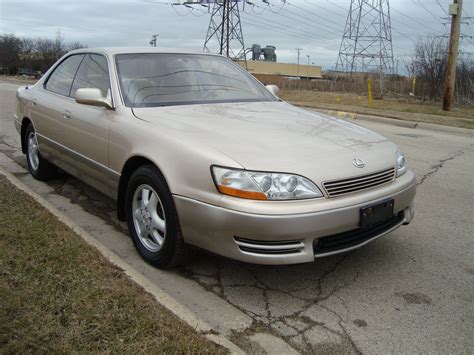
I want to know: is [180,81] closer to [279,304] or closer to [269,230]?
[269,230]

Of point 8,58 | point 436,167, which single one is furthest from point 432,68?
point 8,58

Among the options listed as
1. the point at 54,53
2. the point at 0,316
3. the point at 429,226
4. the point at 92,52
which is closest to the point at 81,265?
the point at 0,316

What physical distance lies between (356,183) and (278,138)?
0.60m

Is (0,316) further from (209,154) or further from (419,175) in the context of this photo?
(419,175)

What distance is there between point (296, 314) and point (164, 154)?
133 cm

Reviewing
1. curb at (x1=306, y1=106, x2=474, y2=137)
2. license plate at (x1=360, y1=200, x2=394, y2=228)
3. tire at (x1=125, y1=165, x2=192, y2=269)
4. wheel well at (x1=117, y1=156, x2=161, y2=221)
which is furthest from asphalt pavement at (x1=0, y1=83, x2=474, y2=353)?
curb at (x1=306, y1=106, x2=474, y2=137)

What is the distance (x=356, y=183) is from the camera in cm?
301

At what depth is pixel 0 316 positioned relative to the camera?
8.11 feet

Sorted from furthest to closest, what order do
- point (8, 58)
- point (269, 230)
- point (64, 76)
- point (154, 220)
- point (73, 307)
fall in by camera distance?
1. point (8, 58)
2. point (64, 76)
3. point (154, 220)
4. point (269, 230)
5. point (73, 307)

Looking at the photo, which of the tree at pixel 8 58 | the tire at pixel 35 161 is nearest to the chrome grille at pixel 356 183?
the tire at pixel 35 161

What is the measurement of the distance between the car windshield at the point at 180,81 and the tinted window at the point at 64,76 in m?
0.96

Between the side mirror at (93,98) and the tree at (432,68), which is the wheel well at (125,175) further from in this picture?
the tree at (432,68)

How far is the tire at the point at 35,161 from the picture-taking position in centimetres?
551

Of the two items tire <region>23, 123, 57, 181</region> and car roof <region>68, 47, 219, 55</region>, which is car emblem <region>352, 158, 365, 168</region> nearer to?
car roof <region>68, 47, 219, 55</region>
